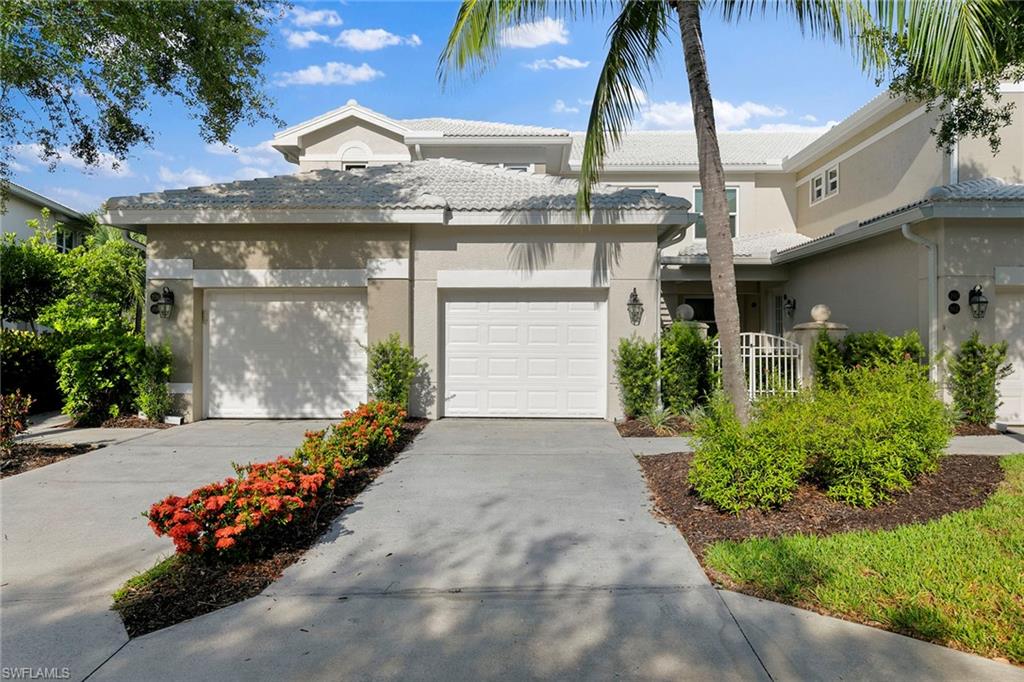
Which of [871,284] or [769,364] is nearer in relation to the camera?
[769,364]

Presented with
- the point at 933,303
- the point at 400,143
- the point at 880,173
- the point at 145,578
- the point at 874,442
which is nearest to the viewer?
the point at 145,578

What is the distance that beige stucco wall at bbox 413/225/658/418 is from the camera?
998 cm

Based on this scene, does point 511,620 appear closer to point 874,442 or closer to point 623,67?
point 874,442

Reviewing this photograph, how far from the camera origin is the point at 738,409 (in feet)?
21.1

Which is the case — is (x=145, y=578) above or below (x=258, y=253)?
below

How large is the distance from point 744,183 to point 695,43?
11920 millimetres

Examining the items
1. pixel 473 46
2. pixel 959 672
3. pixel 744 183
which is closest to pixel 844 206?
pixel 744 183

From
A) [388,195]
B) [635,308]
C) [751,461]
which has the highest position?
[388,195]

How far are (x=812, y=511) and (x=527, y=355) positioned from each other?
5.80 m

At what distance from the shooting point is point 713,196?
6.84 metres

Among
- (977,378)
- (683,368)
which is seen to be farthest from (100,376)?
(977,378)

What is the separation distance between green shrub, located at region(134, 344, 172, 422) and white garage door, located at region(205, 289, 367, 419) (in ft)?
2.25

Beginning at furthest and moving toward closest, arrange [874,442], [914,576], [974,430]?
[974,430]
[874,442]
[914,576]

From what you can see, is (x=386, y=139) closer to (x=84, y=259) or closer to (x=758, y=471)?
(x=84, y=259)
